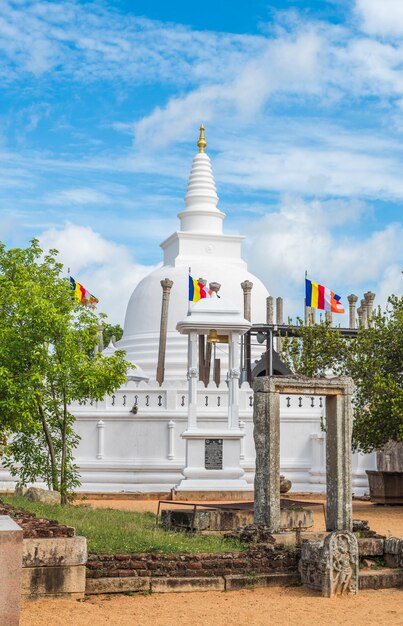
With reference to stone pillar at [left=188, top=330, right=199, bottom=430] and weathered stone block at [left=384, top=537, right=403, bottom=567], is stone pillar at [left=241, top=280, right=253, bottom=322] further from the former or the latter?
weathered stone block at [left=384, top=537, right=403, bottom=567]

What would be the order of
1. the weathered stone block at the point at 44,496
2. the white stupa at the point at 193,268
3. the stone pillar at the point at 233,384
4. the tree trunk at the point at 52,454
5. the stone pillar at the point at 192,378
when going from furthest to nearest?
the white stupa at the point at 193,268
the stone pillar at the point at 233,384
the stone pillar at the point at 192,378
the tree trunk at the point at 52,454
the weathered stone block at the point at 44,496

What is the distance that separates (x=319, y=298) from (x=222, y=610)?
901 inches

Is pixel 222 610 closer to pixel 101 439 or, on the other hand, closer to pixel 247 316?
pixel 101 439

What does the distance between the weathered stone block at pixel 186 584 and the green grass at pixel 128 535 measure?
58cm

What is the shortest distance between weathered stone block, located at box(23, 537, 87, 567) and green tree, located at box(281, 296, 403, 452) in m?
12.0

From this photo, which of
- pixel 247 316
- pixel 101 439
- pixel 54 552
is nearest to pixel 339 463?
pixel 54 552

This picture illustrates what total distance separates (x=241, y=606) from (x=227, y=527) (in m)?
5.24

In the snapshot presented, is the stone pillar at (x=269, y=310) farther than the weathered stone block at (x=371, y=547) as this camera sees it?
Yes

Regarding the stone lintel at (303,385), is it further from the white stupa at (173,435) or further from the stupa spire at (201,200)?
the stupa spire at (201,200)

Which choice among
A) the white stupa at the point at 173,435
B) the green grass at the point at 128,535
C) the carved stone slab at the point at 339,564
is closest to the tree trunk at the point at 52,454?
the green grass at the point at 128,535

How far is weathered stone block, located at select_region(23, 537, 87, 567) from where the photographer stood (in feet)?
34.3

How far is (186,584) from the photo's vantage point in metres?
11.3

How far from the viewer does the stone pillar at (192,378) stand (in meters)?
25.1

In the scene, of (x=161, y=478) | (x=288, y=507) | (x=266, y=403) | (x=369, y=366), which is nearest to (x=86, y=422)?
(x=161, y=478)
